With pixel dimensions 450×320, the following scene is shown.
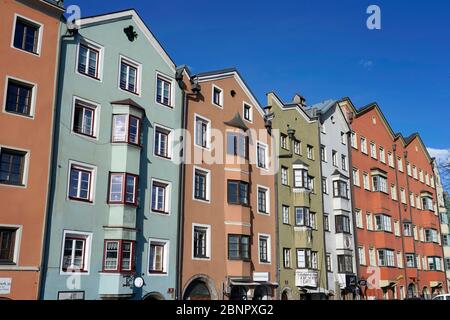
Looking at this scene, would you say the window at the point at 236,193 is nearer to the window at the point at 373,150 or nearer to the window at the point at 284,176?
the window at the point at 284,176

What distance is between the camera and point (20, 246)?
1980 cm

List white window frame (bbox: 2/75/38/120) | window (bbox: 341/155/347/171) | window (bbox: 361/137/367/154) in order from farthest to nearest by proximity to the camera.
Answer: window (bbox: 361/137/367/154) → window (bbox: 341/155/347/171) → white window frame (bbox: 2/75/38/120)

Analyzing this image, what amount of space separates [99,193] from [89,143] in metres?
2.57

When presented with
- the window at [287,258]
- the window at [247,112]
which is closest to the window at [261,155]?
the window at [247,112]

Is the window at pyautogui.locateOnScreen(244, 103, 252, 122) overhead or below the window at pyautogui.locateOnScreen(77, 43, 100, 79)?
overhead

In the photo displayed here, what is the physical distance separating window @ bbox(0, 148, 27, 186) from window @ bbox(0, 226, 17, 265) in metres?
2.03

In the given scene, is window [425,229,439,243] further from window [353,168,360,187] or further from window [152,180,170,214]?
window [152,180,170,214]

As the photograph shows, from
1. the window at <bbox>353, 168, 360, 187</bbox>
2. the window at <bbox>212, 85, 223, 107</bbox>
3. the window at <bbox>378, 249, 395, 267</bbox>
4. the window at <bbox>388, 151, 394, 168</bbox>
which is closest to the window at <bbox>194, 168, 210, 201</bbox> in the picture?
the window at <bbox>212, 85, 223, 107</bbox>

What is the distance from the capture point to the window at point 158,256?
25406 mm

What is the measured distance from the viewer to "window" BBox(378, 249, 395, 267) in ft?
152

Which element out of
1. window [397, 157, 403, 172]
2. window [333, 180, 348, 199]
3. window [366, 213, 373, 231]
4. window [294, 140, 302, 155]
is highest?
window [397, 157, 403, 172]

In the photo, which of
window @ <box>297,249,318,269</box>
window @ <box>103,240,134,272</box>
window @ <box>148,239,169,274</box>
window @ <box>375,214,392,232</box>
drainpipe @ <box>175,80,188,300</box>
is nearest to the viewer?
window @ <box>103,240,134,272</box>

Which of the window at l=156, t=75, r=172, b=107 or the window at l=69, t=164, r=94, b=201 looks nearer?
the window at l=69, t=164, r=94, b=201
